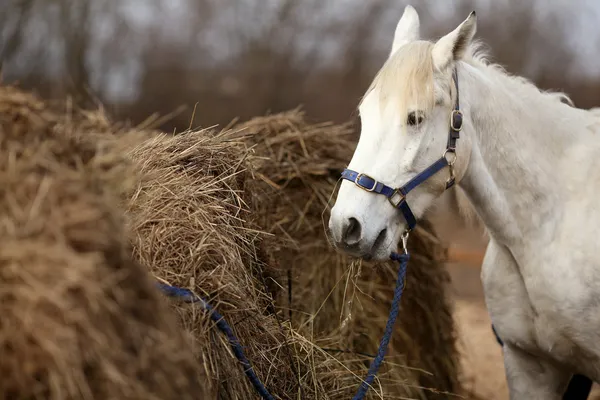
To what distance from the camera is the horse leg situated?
10.8 feet

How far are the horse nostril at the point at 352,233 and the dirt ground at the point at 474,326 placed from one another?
1492 mm

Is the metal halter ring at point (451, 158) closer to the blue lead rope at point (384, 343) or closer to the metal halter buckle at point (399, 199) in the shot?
the metal halter buckle at point (399, 199)

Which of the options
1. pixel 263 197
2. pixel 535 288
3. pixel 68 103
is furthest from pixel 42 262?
pixel 263 197

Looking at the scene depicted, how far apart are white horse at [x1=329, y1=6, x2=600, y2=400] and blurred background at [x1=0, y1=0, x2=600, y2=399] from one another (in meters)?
11.4

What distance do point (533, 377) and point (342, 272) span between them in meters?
1.68

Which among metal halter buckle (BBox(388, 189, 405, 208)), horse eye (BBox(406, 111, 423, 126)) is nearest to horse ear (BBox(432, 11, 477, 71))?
horse eye (BBox(406, 111, 423, 126))

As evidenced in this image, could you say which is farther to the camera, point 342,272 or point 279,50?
point 279,50

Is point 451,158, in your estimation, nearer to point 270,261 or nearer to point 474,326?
point 270,261

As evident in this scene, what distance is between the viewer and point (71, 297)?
1687 mm

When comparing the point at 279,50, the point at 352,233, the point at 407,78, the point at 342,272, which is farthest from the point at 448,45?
the point at 279,50

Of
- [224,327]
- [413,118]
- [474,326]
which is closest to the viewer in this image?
[224,327]

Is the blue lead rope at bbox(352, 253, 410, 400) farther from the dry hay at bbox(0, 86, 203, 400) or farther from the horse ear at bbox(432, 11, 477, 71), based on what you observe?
the dry hay at bbox(0, 86, 203, 400)

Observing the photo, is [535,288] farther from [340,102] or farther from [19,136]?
[340,102]

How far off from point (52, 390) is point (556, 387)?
254 centimetres
